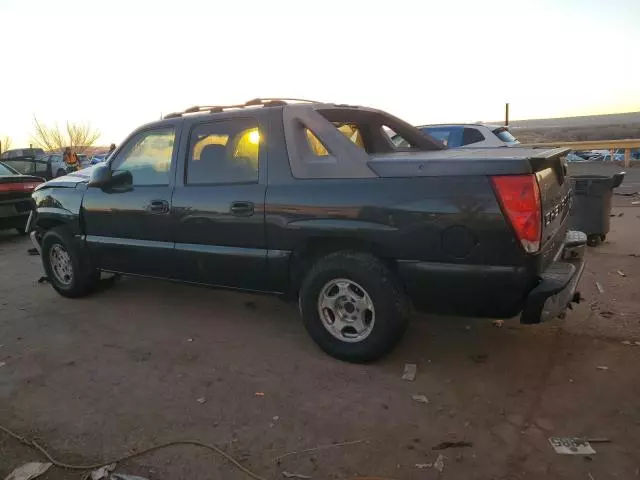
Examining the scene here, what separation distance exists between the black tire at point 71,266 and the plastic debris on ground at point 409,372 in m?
3.49

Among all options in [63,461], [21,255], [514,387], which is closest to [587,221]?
[514,387]

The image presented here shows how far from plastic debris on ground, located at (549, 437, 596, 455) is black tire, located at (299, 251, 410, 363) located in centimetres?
116

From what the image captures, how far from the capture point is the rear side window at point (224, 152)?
4.13 m

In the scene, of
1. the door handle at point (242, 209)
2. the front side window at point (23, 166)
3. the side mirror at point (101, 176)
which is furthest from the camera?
the front side window at point (23, 166)

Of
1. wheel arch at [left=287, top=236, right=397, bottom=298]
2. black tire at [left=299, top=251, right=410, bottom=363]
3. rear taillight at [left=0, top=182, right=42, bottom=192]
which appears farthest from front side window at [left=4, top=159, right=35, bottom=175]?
black tire at [left=299, top=251, right=410, bottom=363]

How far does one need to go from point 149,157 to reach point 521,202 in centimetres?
330

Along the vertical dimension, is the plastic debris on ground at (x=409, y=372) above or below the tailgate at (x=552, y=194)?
below

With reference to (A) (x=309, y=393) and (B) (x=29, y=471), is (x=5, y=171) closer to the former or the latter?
(B) (x=29, y=471)

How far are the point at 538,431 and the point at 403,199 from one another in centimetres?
155

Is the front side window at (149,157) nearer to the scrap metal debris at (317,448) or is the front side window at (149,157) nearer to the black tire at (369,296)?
the black tire at (369,296)

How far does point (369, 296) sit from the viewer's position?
3.60 m

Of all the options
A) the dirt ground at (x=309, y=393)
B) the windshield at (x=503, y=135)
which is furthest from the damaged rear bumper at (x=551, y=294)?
the windshield at (x=503, y=135)

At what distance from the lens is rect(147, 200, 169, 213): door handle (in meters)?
4.57

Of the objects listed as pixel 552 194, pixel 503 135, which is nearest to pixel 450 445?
pixel 552 194
